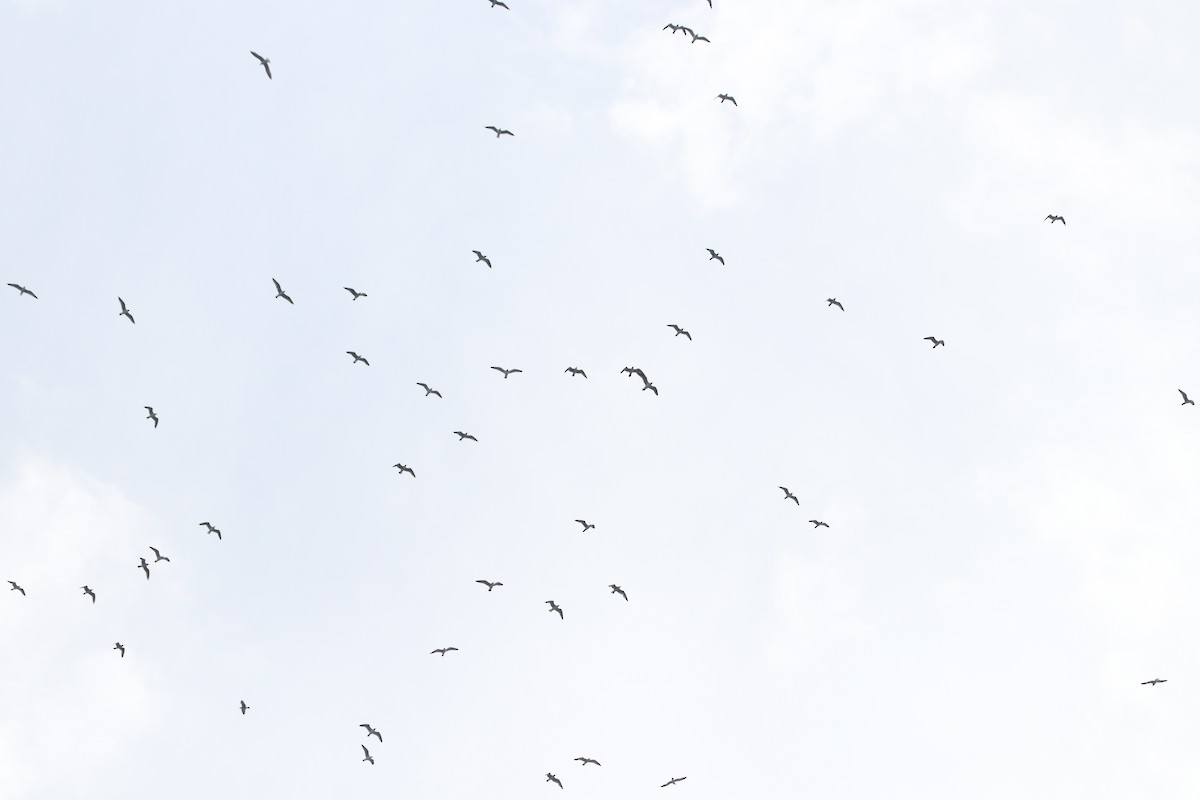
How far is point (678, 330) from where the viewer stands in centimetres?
14762

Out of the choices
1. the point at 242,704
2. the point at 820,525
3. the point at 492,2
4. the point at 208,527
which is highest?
the point at 492,2

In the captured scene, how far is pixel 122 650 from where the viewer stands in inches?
6078

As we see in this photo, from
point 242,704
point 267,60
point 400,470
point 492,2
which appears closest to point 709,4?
point 492,2

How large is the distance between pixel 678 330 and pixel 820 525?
33.2 meters

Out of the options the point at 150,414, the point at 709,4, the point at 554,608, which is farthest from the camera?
the point at 554,608

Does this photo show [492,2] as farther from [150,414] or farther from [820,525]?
[820,525]

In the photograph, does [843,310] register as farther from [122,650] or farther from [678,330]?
[122,650]

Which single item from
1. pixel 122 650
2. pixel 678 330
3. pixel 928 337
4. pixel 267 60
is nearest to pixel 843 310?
pixel 928 337

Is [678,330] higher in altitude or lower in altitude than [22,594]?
higher

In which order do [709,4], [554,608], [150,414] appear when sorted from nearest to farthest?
1. [709,4]
2. [150,414]
3. [554,608]

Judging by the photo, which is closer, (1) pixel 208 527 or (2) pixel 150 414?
(2) pixel 150 414

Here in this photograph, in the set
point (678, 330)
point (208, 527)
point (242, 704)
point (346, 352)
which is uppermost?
point (678, 330)

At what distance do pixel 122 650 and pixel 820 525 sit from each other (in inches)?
3173

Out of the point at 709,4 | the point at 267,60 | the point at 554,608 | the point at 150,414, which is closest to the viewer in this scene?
the point at 267,60
